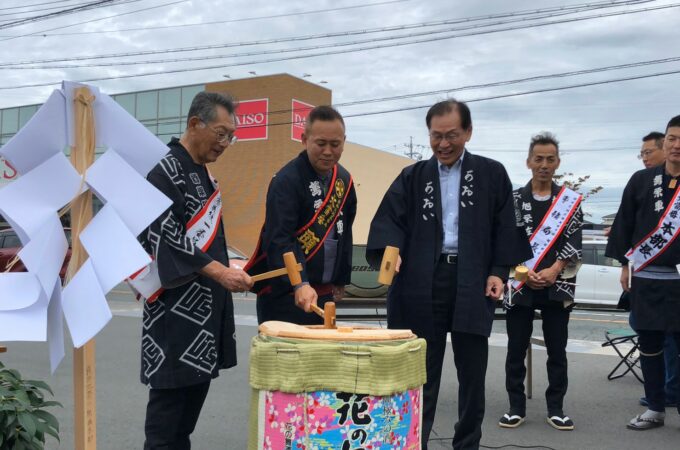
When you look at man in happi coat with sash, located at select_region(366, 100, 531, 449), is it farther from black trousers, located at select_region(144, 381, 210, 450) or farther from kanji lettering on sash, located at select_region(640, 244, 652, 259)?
kanji lettering on sash, located at select_region(640, 244, 652, 259)

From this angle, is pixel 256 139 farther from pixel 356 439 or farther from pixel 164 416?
pixel 356 439

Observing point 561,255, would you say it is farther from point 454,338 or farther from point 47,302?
point 47,302

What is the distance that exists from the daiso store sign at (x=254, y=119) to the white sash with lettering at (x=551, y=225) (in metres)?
19.8

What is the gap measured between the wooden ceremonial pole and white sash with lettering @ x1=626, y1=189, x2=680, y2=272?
3644 mm

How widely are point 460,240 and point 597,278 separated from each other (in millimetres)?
12154

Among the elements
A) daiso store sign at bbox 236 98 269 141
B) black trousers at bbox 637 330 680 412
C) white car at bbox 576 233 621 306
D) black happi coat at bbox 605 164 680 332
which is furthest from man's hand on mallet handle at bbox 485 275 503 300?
daiso store sign at bbox 236 98 269 141

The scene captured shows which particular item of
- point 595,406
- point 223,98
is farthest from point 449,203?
point 595,406

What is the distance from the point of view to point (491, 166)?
3.59 m

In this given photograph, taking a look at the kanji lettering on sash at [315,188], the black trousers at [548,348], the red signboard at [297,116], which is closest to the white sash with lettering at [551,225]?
the black trousers at [548,348]

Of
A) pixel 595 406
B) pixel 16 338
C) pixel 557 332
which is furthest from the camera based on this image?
pixel 595 406

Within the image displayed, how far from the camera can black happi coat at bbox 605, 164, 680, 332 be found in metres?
4.48

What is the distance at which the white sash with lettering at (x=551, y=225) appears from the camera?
4785 mm

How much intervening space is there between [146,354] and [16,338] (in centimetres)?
77

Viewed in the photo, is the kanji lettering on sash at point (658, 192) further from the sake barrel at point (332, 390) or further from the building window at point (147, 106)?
the building window at point (147, 106)
